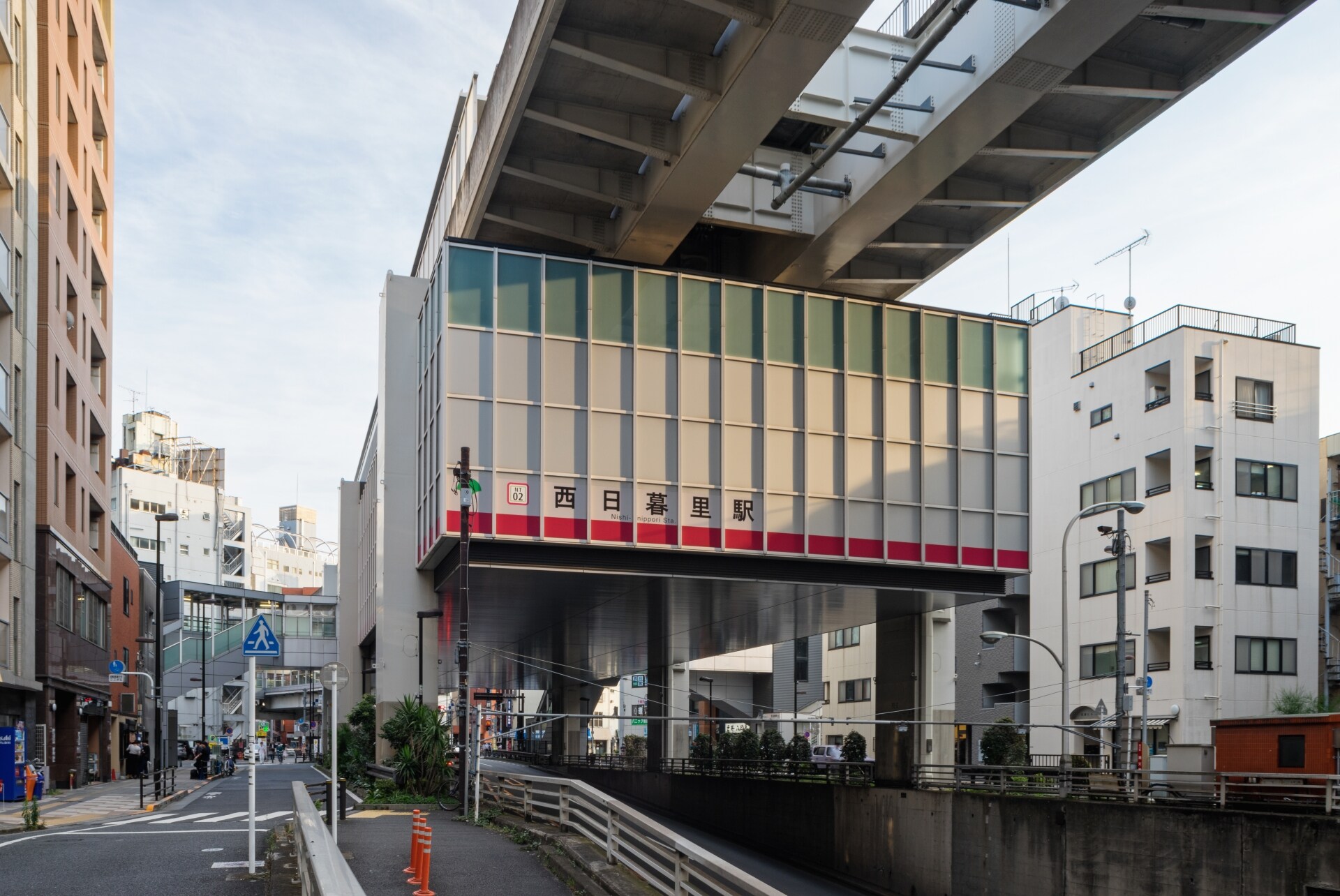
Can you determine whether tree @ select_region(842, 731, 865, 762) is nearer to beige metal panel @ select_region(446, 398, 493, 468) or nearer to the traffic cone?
beige metal panel @ select_region(446, 398, 493, 468)

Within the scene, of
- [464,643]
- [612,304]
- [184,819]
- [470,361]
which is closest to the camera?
[464,643]

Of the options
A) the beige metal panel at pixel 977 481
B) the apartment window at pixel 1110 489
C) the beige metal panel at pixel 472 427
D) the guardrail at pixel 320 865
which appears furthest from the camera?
the apartment window at pixel 1110 489

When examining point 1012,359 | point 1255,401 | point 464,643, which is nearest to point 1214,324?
point 1255,401

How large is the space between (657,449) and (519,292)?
5.56m

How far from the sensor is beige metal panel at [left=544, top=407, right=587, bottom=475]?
112ft

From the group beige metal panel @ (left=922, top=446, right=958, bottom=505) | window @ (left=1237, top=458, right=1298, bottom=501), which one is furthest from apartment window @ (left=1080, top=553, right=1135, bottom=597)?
beige metal panel @ (left=922, top=446, right=958, bottom=505)

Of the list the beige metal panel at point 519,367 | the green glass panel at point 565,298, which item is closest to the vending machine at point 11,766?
the beige metal panel at point 519,367

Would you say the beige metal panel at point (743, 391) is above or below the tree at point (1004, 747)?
above

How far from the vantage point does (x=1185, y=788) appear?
2875cm

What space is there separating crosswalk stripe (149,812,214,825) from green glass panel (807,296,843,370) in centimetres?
1993

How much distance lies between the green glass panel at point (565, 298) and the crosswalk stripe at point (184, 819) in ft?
48.4

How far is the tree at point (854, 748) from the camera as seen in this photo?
63938 mm

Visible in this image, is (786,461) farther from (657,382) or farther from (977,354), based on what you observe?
(977,354)

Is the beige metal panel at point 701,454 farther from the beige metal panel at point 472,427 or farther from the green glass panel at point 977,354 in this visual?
the green glass panel at point 977,354
